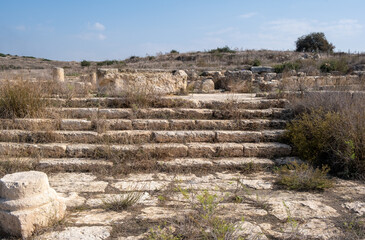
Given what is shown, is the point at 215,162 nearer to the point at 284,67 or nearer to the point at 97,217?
the point at 97,217

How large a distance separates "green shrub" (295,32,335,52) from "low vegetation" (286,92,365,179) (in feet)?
101

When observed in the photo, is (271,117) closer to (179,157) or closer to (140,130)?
(179,157)

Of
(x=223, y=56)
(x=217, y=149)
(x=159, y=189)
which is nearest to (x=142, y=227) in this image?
(x=159, y=189)

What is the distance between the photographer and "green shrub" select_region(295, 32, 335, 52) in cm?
3272

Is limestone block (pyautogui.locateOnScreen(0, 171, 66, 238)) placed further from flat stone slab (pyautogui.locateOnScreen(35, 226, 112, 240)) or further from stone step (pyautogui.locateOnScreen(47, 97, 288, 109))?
stone step (pyautogui.locateOnScreen(47, 97, 288, 109))

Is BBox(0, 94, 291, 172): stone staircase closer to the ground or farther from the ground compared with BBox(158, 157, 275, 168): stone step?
farther from the ground

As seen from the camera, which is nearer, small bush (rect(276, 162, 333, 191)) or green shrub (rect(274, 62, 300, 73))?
small bush (rect(276, 162, 333, 191))

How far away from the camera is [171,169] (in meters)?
4.50

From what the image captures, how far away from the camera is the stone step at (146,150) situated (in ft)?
15.3

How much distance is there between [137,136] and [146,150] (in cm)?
46

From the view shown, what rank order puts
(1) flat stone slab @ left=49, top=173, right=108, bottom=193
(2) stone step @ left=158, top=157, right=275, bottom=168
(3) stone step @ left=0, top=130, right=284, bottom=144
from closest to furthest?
(1) flat stone slab @ left=49, top=173, right=108, bottom=193 < (2) stone step @ left=158, top=157, right=275, bottom=168 < (3) stone step @ left=0, top=130, right=284, bottom=144

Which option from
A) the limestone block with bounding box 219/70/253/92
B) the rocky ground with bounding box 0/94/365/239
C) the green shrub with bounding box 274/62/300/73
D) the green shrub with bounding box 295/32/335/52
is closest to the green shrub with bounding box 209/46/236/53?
the green shrub with bounding box 295/32/335/52

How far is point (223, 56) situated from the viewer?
26.2 meters

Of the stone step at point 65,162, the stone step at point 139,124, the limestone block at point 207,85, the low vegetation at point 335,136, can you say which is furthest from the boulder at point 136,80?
the low vegetation at point 335,136
